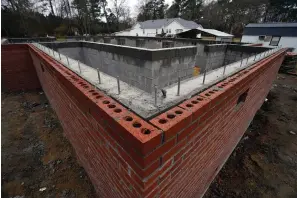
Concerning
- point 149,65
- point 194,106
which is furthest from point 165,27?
point 194,106

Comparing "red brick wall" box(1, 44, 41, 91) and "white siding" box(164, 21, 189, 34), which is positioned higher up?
Result: "white siding" box(164, 21, 189, 34)

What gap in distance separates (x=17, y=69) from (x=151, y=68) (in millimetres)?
7969

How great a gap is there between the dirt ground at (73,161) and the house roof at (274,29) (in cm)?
2160

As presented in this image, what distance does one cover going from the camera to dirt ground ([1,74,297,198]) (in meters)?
3.50

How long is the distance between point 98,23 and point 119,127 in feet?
158

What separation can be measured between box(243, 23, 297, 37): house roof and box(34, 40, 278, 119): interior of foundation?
21.8 m

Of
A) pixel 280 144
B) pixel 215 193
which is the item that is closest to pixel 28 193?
pixel 215 193

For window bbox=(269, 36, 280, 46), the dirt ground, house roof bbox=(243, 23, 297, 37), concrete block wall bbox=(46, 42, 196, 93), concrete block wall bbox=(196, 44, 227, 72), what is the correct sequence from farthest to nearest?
window bbox=(269, 36, 280, 46)
house roof bbox=(243, 23, 297, 37)
concrete block wall bbox=(196, 44, 227, 72)
concrete block wall bbox=(46, 42, 196, 93)
the dirt ground

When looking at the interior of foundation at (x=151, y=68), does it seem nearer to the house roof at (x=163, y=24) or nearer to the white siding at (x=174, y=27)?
the white siding at (x=174, y=27)

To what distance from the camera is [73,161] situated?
4035 mm

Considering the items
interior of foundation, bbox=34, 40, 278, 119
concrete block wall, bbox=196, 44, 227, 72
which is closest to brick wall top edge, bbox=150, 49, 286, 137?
interior of foundation, bbox=34, 40, 278, 119

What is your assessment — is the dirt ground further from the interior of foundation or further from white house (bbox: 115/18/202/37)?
white house (bbox: 115/18/202/37)

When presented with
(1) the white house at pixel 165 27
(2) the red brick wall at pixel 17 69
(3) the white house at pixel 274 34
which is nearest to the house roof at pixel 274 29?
(3) the white house at pixel 274 34

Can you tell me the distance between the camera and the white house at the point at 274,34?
20688mm
